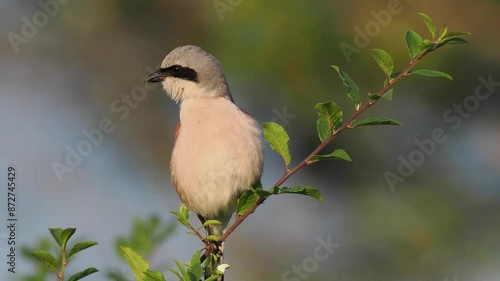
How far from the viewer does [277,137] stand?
2.78 meters

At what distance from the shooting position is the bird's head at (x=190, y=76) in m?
4.54

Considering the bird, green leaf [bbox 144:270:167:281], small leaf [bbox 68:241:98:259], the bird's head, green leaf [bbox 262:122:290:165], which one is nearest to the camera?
green leaf [bbox 144:270:167:281]

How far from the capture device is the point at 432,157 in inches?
283

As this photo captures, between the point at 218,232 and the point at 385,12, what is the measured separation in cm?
319

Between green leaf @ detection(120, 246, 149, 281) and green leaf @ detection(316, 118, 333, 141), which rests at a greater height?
green leaf @ detection(316, 118, 333, 141)

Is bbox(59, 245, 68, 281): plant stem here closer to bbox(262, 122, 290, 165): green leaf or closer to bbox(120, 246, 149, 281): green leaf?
bbox(120, 246, 149, 281): green leaf

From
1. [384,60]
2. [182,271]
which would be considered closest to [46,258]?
[182,271]

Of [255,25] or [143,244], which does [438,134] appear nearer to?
[255,25]

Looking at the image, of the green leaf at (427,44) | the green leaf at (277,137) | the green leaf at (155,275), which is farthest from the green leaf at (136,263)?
the green leaf at (427,44)

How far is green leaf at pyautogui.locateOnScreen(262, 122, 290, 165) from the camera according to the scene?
9.06 feet

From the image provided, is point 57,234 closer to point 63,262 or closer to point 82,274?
point 63,262

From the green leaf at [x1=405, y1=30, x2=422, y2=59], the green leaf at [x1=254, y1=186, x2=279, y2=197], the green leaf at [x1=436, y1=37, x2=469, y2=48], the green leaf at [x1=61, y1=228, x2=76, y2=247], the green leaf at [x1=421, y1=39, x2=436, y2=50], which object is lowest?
the green leaf at [x1=254, y1=186, x2=279, y2=197]

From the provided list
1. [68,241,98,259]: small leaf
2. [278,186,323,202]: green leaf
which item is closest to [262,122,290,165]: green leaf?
[278,186,323,202]: green leaf

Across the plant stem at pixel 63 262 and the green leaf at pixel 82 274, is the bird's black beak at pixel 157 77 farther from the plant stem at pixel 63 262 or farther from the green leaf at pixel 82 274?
the green leaf at pixel 82 274
